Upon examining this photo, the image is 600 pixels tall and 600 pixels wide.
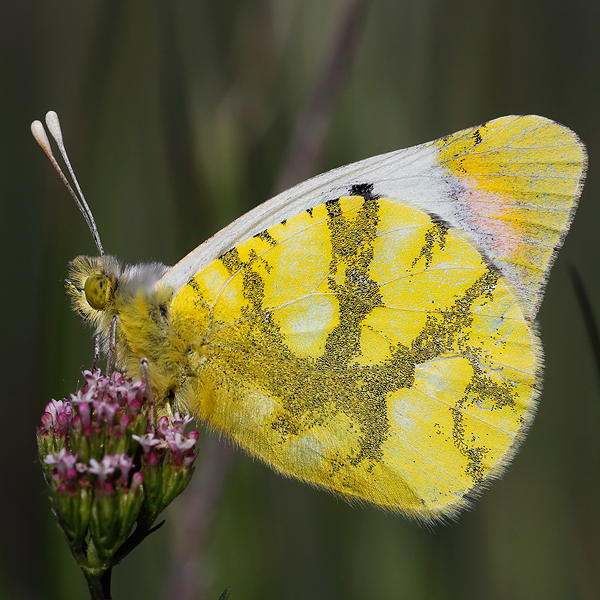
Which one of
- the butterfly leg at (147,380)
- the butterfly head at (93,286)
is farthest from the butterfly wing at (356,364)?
the butterfly head at (93,286)

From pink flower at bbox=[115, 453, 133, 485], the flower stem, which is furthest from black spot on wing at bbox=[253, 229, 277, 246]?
the flower stem

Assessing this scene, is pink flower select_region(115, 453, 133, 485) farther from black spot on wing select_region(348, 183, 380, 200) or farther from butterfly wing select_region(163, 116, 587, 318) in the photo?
black spot on wing select_region(348, 183, 380, 200)

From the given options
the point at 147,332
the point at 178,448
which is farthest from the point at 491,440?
the point at 147,332

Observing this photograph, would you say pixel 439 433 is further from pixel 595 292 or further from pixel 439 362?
pixel 595 292

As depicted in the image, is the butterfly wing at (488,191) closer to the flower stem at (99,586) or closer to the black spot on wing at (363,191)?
the black spot on wing at (363,191)

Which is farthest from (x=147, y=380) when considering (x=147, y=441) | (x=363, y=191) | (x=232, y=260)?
(x=363, y=191)

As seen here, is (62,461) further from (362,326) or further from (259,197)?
(259,197)
